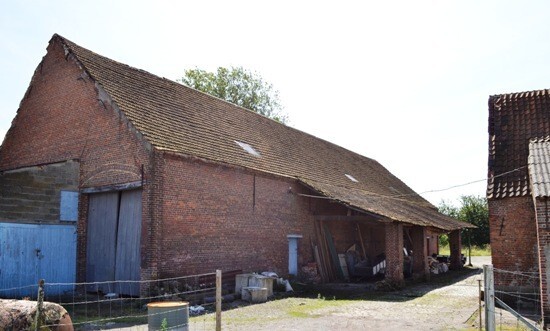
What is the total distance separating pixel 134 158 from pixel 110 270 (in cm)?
354

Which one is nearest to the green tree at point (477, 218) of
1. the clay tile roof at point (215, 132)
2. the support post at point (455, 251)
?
the support post at point (455, 251)

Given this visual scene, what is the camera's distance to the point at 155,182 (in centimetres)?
1381

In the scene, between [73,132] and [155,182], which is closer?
[155,182]

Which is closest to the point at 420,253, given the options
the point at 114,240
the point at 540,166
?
the point at 540,166

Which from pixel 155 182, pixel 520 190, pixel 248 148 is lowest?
pixel 520 190

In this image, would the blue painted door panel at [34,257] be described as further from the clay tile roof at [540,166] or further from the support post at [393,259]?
the clay tile roof at [540,166]

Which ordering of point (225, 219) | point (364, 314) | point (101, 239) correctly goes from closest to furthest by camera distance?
point (364, 314)
point (101, 239)
point (225, 219)

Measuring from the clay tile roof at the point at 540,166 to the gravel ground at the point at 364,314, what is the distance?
304 centimetres

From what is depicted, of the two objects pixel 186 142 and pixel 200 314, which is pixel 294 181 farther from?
pixel 200 314

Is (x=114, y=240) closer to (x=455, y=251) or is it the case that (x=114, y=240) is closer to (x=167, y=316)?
(x=167, y=316)

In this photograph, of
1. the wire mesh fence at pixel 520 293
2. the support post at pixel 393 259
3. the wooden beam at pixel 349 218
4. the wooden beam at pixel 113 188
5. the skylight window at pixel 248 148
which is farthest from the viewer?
the skylight window at pixel 248 148

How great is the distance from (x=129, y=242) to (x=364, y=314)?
707 centimetres

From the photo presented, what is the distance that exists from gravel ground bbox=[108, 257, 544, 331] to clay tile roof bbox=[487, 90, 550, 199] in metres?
3.64

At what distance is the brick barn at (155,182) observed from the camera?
14.2m
